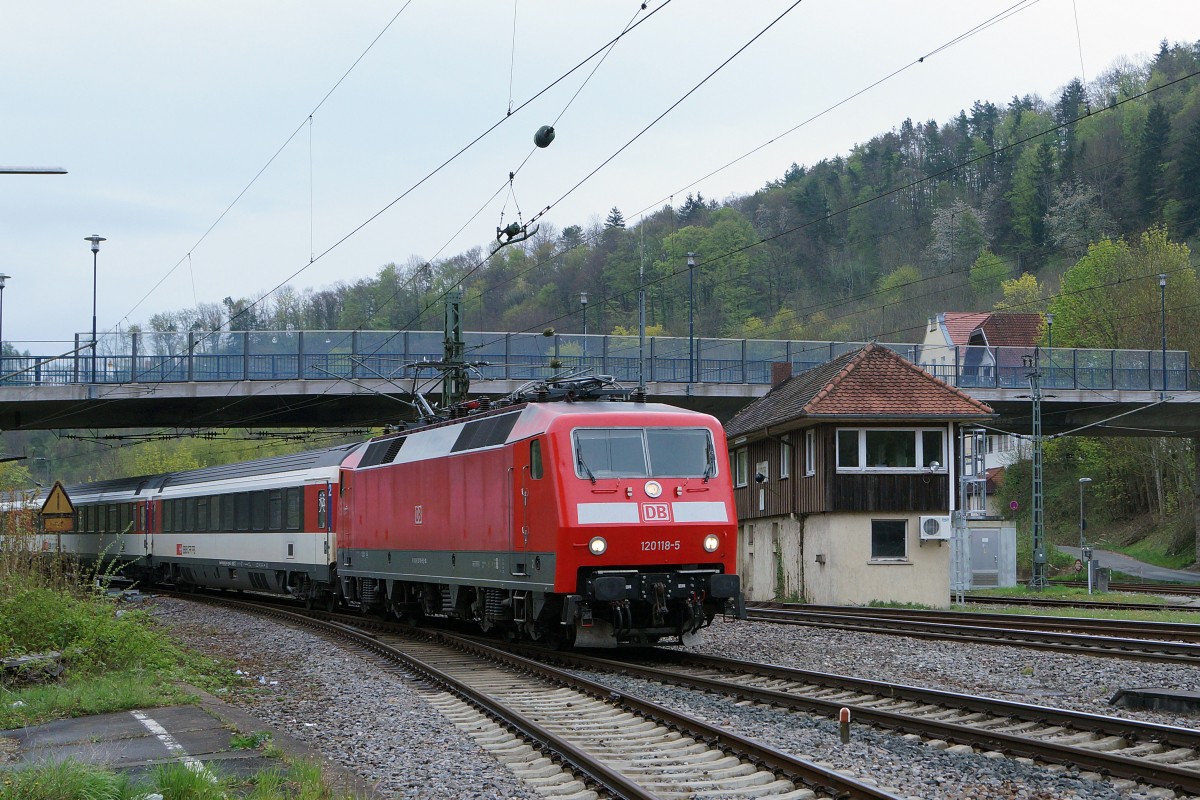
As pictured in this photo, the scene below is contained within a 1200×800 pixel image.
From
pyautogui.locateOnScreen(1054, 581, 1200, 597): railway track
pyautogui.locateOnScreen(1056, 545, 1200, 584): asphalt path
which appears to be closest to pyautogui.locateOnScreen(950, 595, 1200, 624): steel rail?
pyautogui.locateOnScreen(1054, 581, 1200, 597): railway track

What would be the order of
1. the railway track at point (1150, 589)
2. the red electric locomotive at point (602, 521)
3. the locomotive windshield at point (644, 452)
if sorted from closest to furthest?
the red electric locomotive at point (602, 521), the locomotive windshield at point (644, 452), the railway track at point (1150, 589)

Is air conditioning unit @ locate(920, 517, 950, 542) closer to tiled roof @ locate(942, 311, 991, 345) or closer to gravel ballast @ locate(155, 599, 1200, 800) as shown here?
gravel ballast @ locate(155, 599, 1200, 800)

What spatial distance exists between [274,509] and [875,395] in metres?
14.5

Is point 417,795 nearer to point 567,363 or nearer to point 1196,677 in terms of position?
point 1196,677

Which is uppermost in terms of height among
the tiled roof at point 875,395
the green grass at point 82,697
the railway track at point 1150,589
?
the tiled roof at point 875,395

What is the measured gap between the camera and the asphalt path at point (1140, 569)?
48.9m

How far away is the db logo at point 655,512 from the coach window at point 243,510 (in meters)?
18.5

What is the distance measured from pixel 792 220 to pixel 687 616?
92395mm

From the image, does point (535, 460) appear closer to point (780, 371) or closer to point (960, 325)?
point (780, 371)

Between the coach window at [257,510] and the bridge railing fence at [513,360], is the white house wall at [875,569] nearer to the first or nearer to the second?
the bridge railing fence at [513,360]

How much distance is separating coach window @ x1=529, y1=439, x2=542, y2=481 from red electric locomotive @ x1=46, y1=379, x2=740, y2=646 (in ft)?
0.08

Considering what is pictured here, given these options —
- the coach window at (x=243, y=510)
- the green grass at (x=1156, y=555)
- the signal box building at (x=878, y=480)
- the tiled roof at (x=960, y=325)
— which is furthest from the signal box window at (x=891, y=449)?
the tiled roof at (x=960, y=325)

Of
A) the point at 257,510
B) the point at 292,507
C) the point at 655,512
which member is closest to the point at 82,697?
the point at 655,512

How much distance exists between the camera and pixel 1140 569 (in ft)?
177
